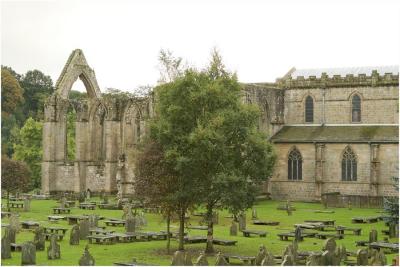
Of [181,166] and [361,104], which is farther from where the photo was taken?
[361,104]

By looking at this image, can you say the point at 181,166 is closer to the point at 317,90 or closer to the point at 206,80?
the point at 206,80

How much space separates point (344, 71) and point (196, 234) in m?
31.8

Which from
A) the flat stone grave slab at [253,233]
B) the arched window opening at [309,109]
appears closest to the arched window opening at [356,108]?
the arched window opening at [309,109]

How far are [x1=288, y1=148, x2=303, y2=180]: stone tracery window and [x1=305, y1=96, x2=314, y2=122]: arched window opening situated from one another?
13.3 feet

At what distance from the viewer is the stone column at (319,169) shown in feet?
180

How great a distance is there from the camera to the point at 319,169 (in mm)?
54750

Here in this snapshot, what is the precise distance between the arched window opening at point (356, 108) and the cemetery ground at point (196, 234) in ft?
35.3

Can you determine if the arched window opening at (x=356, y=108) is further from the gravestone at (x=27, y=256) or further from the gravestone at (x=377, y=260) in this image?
the gravestone at (x=27, y=256)

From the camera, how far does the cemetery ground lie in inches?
1034

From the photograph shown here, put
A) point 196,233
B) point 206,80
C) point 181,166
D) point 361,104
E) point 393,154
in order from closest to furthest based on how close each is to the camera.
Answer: point 181,166, point 206,80, point 196,233, point 393,154, point 361,104

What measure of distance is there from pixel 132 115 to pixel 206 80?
95.0 feet

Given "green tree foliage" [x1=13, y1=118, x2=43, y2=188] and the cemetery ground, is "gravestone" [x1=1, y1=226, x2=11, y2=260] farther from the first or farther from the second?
"green tree foliage" [x1=13, y1=118, x2=43, y2=188]

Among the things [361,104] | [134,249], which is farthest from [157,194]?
[361,104]

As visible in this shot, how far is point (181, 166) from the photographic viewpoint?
87.4 ft
